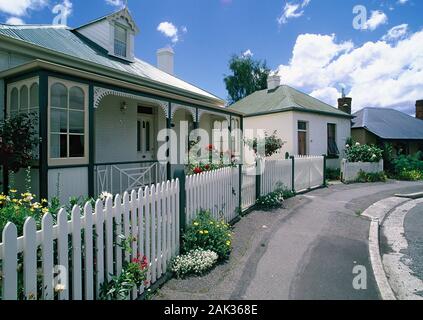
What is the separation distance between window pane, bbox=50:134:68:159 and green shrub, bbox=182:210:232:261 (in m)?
3.68

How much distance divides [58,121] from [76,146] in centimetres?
71

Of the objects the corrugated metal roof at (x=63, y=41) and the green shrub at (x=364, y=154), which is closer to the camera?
the corrugated metal roof at (x=63, y=41)

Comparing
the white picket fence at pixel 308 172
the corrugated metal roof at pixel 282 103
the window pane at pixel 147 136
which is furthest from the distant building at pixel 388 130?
the window pane at pixel 147 136

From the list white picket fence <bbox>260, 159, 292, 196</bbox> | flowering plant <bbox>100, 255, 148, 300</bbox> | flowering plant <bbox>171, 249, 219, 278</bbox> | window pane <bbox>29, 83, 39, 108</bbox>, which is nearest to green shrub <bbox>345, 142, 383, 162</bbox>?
white picket fence <bbox>260, 159, 292, 196</bbox>

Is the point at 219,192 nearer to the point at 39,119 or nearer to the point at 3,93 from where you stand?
the point at 39,119

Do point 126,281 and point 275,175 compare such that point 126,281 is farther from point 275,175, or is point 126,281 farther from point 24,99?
point 275,175

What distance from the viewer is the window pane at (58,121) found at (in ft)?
20.7

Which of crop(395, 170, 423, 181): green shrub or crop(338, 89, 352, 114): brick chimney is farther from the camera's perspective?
crop(338, 89, 352, 114): brick chimney

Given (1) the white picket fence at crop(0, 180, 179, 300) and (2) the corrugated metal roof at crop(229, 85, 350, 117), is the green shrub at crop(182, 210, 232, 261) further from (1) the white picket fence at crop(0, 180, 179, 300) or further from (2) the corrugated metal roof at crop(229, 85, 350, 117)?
(2) the corrugated metal roof at crop(229, 85, 350, 117)

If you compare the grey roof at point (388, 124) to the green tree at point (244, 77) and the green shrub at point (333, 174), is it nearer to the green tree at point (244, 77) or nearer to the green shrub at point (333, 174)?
the green shrub at point (333, 174)

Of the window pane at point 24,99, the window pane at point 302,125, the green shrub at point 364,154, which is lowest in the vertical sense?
the green shrub at point 364,154

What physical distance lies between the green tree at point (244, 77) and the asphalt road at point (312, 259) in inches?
1273

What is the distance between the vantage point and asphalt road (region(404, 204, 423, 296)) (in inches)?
180
